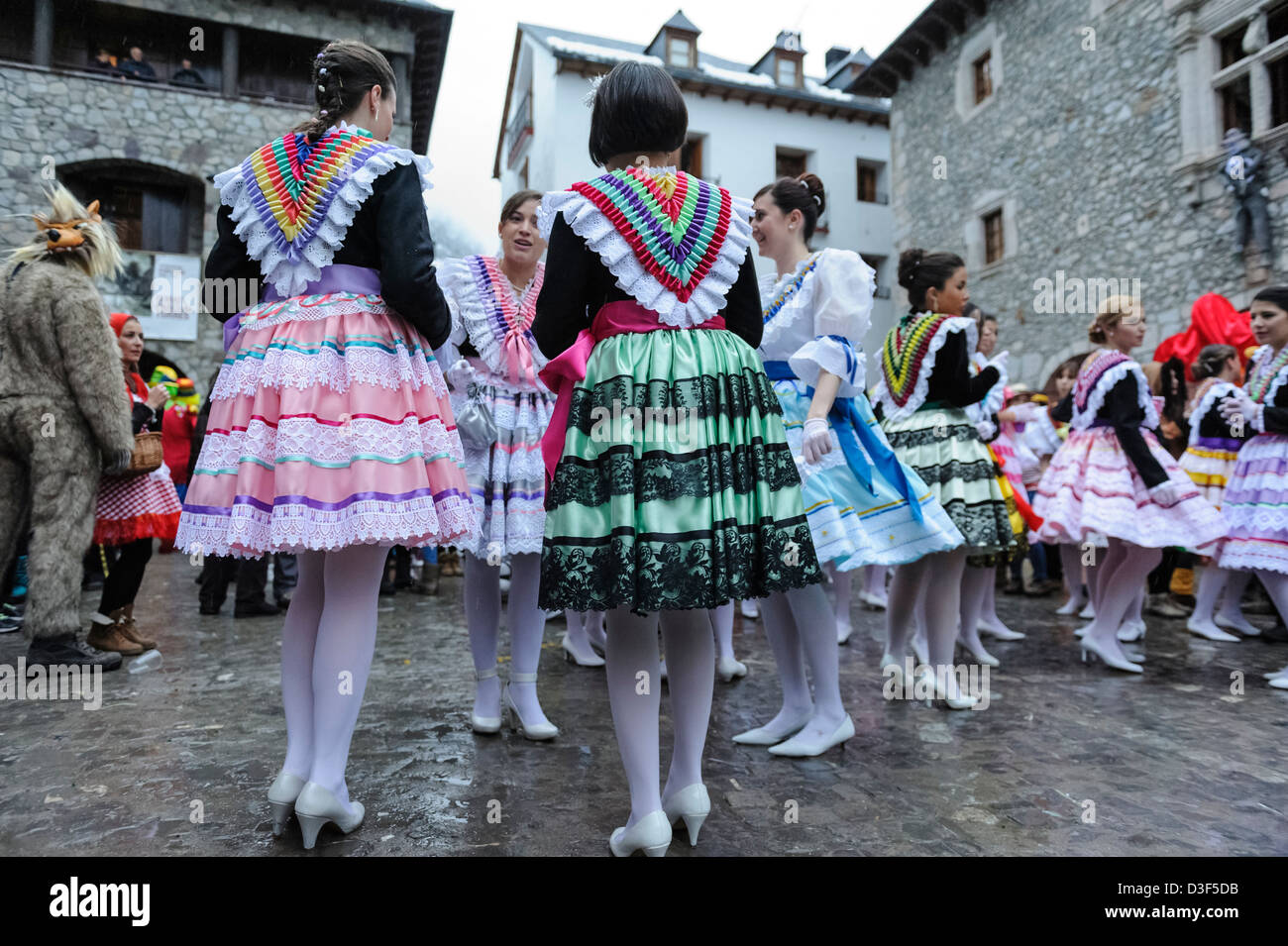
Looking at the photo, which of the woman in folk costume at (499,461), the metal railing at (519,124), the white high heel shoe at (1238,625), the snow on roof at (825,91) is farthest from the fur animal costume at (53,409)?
the snow on roof at (825,91)

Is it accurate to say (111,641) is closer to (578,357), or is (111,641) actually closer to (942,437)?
(578,357)

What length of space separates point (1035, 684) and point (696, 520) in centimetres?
300

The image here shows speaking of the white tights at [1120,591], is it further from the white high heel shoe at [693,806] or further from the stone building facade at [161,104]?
the stone building facade at [161,104]

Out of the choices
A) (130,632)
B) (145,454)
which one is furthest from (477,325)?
(130,632)

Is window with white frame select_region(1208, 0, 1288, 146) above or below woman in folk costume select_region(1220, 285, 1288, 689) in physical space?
above

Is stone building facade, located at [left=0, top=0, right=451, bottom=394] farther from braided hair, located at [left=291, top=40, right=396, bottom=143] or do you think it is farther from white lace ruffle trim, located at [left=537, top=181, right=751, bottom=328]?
white lace ruffle trim, located at [left=537, top=181, right=751, bottom=328]

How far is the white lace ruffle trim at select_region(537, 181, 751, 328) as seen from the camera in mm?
2029

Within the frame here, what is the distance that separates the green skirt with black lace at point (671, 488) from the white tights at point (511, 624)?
1213 mm

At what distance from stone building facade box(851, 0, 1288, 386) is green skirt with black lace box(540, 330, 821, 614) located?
1061cm

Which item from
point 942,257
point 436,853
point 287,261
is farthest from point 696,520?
point 942,257

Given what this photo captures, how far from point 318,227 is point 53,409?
2630 millimetres

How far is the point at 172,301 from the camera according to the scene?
15.2m

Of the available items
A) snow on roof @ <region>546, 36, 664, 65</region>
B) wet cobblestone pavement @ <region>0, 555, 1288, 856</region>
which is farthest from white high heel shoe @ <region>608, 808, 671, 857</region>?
snow on roof @ <region>546, 36, 664, 65</region>

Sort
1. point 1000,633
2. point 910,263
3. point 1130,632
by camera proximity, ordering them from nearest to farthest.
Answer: point 910,263 → point 1130,632 → point 1000,633
